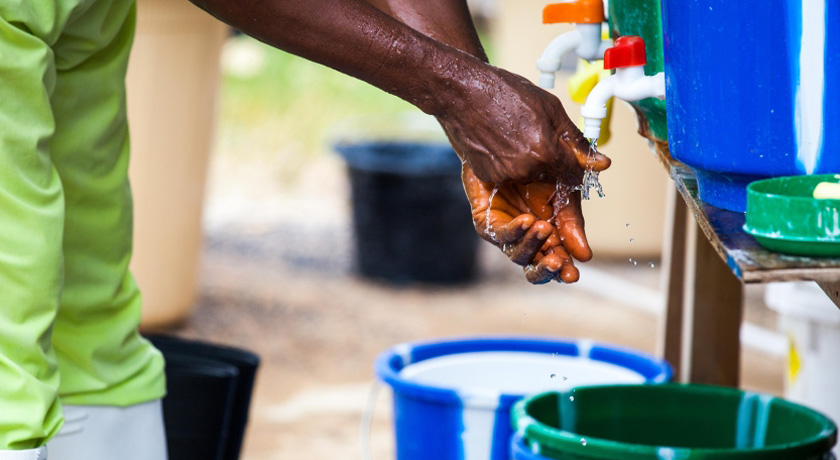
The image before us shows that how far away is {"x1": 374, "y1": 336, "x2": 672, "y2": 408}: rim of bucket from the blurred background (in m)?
0.32

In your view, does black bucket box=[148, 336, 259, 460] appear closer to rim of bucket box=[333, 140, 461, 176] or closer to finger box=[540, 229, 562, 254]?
finger box=[540, 229, 562, 254]

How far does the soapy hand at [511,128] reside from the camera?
0.95 meters

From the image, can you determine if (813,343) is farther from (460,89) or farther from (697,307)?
(460,89)

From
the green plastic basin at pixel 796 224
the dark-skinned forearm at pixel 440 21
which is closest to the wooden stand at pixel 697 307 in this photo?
the dark-skinned forearm at pixel 440 21

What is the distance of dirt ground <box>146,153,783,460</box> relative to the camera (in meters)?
2.37

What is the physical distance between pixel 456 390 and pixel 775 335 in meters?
1.71

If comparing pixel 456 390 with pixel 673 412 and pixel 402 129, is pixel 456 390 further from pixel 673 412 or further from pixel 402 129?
pixel 402 129

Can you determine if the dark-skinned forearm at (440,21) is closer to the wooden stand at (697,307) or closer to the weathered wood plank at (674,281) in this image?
the wooden stand at (697,307)

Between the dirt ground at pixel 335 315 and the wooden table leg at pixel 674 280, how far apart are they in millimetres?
743

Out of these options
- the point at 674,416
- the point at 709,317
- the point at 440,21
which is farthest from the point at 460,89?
the point at 709,317

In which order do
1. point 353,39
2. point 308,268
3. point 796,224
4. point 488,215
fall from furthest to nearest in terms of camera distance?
point 308,268 < point 488,215 < point 353,39 < point 796,224

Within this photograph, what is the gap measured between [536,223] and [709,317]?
66 cm

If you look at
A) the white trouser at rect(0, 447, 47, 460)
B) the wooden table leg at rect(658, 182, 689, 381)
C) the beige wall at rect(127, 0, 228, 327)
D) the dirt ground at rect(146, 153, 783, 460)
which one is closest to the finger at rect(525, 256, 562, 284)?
the white trouser at rect(0, 447, 47, 460)

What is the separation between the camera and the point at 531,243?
0.98 m
